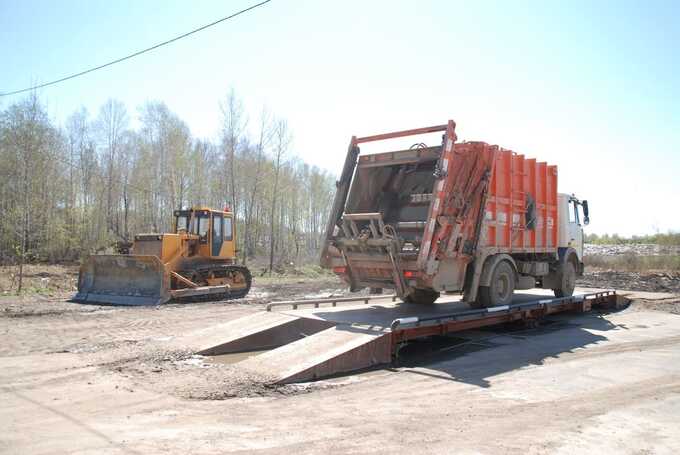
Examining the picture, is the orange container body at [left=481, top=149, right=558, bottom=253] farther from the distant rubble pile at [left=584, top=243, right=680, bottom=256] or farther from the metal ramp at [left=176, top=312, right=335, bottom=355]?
the distant rubble pile at [left=584, top=243, right=680, bottom=256]

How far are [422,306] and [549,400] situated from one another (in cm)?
479

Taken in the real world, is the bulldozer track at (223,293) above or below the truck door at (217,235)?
below

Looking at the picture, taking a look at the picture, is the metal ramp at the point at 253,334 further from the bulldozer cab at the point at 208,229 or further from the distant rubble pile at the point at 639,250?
the distant rubble pile at the point at 639,250

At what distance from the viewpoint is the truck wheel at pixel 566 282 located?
12.0 m

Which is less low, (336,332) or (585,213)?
(585,213)

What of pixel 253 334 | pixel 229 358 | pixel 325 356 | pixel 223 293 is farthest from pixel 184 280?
pixel 325 356

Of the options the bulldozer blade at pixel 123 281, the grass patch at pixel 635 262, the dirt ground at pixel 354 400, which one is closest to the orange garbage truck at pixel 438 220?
the dirt ground at pixel 354 400

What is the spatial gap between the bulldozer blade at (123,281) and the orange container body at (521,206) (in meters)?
9.06

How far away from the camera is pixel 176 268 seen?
15719 millimetres

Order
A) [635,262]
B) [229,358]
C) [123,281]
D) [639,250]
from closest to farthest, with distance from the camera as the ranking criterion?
[229,358] → [123,281] → [635,262] → [639,250]

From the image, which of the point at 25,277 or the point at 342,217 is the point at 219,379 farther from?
the point at 25,277

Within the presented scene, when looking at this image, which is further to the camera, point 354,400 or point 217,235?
point 217,235

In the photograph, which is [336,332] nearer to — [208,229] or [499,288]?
[499,288]

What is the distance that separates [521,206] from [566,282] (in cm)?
282
